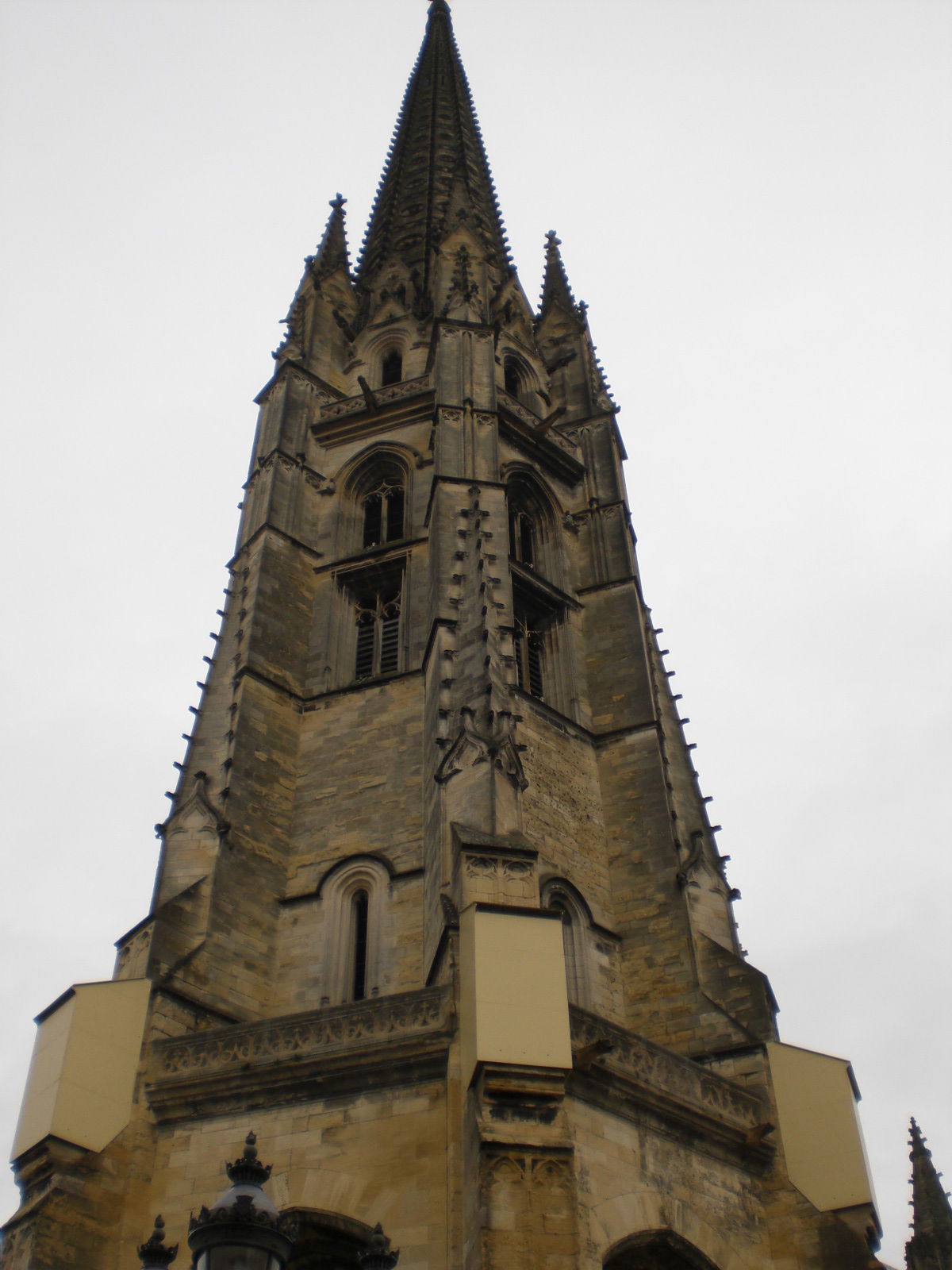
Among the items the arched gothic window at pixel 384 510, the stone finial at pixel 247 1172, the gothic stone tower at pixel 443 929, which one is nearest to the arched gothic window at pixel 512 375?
the gothic stone tower at pixel 443 929

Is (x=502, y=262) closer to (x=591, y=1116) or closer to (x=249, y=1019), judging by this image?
(x=249, y=1019)

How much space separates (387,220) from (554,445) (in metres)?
13.8

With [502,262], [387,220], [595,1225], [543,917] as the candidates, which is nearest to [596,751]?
[543,917]

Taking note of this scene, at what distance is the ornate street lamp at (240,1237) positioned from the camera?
652 cm

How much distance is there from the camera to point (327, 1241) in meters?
13.6

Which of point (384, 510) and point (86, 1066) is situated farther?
point (384, 510)

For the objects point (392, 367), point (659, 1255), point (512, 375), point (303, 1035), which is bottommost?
point (659, 1255)

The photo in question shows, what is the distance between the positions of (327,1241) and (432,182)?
3073cm

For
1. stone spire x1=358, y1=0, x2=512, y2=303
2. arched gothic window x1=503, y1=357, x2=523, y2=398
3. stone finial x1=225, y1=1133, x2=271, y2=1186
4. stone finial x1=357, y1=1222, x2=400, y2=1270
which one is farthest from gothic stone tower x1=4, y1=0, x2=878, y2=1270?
stone spire x1=358, y1=0, x2=512, y2=303

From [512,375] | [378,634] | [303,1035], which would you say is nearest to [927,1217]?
[303,1035]

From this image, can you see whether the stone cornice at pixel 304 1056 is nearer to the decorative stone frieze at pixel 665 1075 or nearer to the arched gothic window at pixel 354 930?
the decorative stone frieze at pixel 665 1075

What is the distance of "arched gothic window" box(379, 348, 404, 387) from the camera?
29.5 m

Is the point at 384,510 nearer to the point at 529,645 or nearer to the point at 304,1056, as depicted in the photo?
the point at 529,645

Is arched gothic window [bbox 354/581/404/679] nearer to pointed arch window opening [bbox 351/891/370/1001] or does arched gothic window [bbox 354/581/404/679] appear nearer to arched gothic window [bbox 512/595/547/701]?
arched gothic window [bbox 512/595/547/701]
